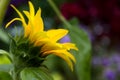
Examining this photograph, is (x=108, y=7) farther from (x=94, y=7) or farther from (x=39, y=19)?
(x=39, y=19)

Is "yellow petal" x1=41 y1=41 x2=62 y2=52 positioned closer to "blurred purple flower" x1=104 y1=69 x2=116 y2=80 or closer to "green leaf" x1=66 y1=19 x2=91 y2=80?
"green leaf" x1=66 y1=19 x2=91 y2=80

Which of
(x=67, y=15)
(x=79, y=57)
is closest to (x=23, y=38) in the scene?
(x=79, y=57)

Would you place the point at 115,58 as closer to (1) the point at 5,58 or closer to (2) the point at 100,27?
(2) the point at 100,27

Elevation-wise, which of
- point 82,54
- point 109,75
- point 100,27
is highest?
point 82,54

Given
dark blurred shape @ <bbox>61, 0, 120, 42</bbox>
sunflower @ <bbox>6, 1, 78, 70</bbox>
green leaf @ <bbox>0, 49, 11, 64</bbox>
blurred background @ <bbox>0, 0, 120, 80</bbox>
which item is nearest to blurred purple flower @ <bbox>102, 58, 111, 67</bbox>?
blurred background @ <bbox>0, 0, 120, 80</bbox>

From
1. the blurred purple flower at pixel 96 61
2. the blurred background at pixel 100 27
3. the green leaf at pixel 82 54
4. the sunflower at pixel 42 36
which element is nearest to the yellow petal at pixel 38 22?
the sunflower at pixel 42 36

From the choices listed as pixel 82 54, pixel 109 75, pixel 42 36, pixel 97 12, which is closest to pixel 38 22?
pixel 42 36
